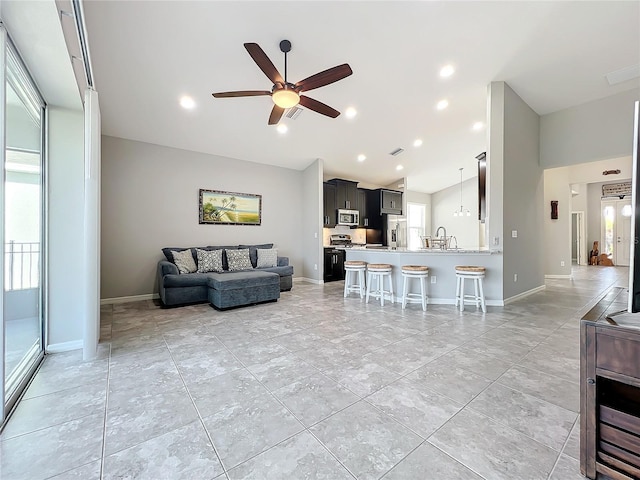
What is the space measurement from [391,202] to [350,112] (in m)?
3.96

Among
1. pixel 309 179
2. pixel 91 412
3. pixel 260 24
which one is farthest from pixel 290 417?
pixel 309 179

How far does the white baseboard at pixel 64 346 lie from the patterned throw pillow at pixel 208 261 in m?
2.41

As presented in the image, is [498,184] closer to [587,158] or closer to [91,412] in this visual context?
[587,158]

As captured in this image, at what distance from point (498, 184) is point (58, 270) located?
5.84m

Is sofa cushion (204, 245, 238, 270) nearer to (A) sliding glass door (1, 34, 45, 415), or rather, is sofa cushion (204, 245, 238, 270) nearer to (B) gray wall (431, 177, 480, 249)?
(A) sliding glass door (1, 34, 45, 415)

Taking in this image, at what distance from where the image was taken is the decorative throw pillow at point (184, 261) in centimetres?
484

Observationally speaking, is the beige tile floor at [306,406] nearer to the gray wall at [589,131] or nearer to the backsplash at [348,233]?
→ the gray wall at [589,131]

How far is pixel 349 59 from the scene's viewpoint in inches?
142

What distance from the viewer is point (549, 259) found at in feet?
24.0

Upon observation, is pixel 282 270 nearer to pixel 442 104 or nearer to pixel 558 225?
pixel 442 104

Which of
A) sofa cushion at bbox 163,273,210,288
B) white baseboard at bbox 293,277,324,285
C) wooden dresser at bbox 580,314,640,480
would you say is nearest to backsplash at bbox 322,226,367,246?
white baseboard at bbox 293,277,324,285

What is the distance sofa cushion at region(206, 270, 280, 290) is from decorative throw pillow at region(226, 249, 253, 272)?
0.81 meters

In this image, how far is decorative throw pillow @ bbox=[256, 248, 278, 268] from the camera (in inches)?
233

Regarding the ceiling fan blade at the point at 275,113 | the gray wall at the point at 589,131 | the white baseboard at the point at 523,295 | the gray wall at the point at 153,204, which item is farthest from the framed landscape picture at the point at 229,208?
the gray wall at the point at 589,131
